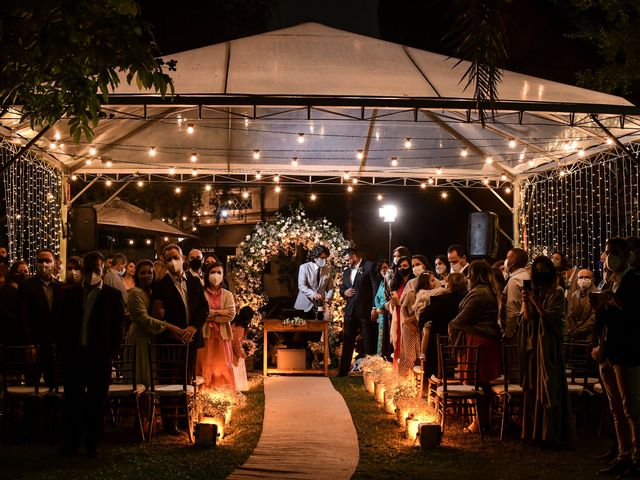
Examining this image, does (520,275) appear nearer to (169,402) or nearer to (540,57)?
(169,402)

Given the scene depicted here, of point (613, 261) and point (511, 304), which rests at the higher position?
point (613, 261)

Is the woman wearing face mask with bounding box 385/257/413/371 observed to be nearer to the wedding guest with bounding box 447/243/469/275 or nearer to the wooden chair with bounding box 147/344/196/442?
the wedding guest with bounding box 447/243/469/275

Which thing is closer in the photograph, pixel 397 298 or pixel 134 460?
pixel 134 460

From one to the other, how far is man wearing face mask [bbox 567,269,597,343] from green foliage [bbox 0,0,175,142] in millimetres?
6403

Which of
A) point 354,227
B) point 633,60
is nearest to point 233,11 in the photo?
point 354,227

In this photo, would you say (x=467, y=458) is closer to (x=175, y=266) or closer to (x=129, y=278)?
(x=175, y=266)

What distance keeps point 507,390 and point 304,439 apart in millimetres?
2047

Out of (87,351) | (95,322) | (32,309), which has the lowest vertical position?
(87,351)

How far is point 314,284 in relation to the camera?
618 inches

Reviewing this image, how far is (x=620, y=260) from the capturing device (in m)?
7.14

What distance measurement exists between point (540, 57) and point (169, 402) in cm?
1934

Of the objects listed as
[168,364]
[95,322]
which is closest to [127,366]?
[168,364]

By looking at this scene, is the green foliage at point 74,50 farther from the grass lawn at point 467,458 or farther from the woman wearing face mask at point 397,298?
the woman wearing face mask at point 397,298

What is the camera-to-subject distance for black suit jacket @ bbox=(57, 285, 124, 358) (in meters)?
7.88
